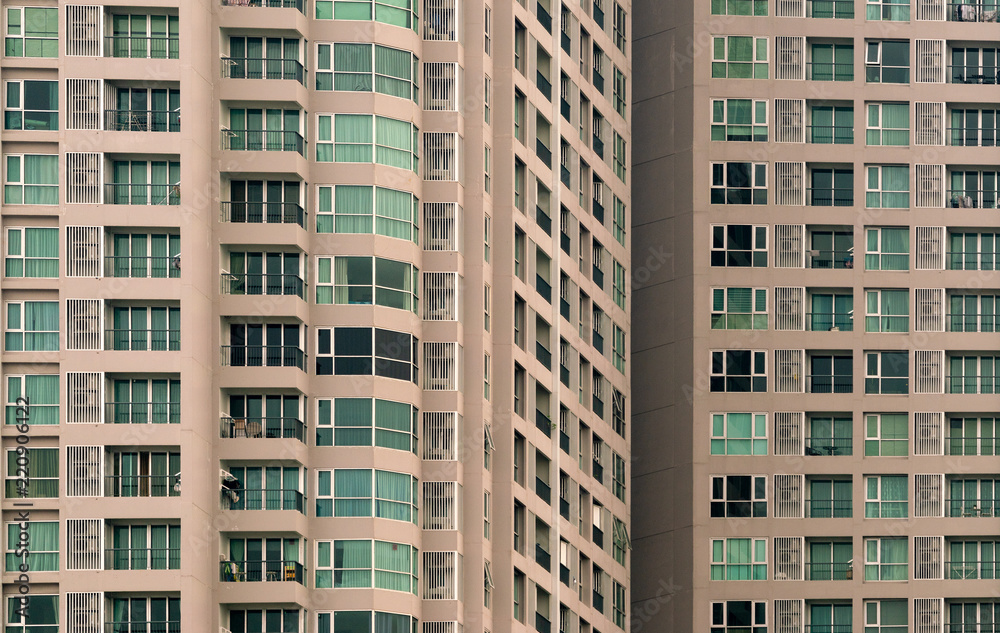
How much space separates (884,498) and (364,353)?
3740 cm

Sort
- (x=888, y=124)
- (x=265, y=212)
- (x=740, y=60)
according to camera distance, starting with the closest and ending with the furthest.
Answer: (x=265, y=212)
(x=888, y=124)
(x=740, y=60)

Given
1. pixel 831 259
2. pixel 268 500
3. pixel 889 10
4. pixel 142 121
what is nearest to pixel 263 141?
pixel 142 121

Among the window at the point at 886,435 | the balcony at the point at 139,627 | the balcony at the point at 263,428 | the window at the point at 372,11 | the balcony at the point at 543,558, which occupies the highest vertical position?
the window at the point at 372,11

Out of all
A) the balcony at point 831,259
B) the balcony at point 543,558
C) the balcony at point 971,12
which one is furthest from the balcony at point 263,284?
the balcony at point 971,12

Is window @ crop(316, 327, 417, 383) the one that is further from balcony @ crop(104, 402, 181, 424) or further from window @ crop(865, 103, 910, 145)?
window @ crop(865, 103, 910, 145)

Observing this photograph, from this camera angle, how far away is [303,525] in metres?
119

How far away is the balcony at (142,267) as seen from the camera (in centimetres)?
11812

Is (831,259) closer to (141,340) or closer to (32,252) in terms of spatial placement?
(141,340)

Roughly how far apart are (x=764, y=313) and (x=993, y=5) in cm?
2095

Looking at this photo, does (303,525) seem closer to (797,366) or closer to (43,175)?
(43,175)

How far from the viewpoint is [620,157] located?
149m

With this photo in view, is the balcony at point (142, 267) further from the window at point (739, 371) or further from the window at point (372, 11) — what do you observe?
the window at point (739, 371)

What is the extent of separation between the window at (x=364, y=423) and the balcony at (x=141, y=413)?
259 inches

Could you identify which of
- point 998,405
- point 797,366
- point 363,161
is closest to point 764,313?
point 797,366
